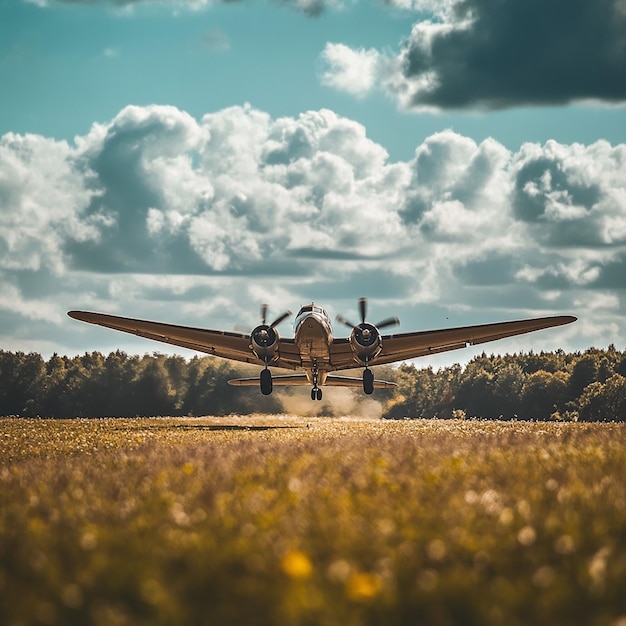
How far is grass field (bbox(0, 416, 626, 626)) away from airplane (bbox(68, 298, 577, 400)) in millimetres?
23678

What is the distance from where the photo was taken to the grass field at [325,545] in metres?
5.29

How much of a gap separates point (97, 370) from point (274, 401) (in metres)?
72.3

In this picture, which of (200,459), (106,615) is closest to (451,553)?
(106,615)

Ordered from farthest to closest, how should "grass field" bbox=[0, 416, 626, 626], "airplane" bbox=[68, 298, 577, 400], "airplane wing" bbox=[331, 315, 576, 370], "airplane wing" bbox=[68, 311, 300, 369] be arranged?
1. "airplane wing" bbox=[68, 311, 300, 369]
2. "airplane wing" bbox=[331, 315, 576, 370]
3. "airplane" bbox=[68, 298, 577, 400]
4. "grass field" bbox=[0, 416, 626, 626]

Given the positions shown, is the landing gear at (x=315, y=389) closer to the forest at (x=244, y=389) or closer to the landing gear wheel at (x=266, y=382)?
the landing gear wheel at (x=266, y=382)

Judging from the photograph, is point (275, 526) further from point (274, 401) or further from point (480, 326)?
point (274, 401)

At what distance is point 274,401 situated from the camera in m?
69.6

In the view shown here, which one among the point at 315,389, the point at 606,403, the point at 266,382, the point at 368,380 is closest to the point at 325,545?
the point at 368,380

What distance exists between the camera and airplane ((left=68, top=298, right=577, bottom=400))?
35.3 metres

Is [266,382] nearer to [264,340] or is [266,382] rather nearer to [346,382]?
[264,340]

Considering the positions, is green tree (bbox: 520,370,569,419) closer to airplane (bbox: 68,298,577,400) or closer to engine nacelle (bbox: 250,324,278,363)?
airplane (bbox: 68,298,577,400)

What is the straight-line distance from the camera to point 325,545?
6555 mm

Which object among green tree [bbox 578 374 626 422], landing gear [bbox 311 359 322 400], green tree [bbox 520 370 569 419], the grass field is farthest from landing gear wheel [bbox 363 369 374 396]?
green tree [bbox 520 370 569 419]

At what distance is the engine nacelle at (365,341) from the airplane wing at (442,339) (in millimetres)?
1326
